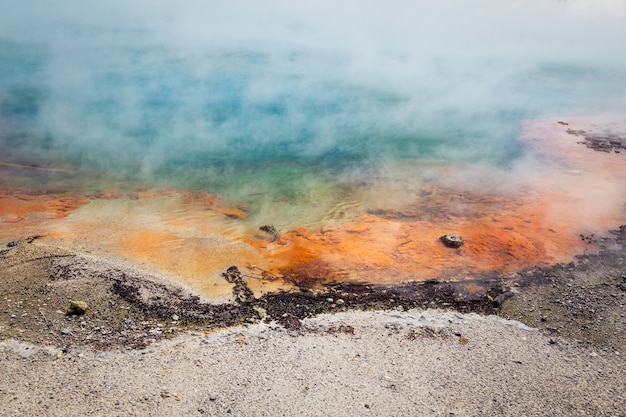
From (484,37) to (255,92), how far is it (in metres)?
23.8

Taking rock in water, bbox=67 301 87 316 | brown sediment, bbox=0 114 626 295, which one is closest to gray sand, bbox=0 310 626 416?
rock in water, bbox=67 301 87 316

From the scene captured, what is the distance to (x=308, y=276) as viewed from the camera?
6184mm

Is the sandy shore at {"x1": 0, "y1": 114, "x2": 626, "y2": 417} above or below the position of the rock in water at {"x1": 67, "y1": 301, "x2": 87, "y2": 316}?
below

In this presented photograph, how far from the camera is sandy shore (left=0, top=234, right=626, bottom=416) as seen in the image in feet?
12.9

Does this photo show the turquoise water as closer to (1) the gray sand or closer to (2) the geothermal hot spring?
(2) the geothermal hot spring

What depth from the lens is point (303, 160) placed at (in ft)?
36.6

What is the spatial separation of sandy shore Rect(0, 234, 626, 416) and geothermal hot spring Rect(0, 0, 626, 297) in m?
0.96

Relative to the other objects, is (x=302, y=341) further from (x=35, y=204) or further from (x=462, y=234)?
(x=35, y=204)

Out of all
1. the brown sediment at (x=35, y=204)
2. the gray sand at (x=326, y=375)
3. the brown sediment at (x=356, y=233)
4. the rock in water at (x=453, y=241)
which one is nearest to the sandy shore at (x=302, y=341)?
the gray sand at (x=326, y=375)

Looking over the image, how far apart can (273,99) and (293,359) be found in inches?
505

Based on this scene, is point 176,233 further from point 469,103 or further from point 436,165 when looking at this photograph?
point 469,103

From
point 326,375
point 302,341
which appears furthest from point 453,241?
point 326,375

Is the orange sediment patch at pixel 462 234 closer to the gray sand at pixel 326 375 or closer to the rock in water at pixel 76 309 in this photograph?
the gray sand at pixel 326 375

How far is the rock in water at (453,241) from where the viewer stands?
22.8ft
